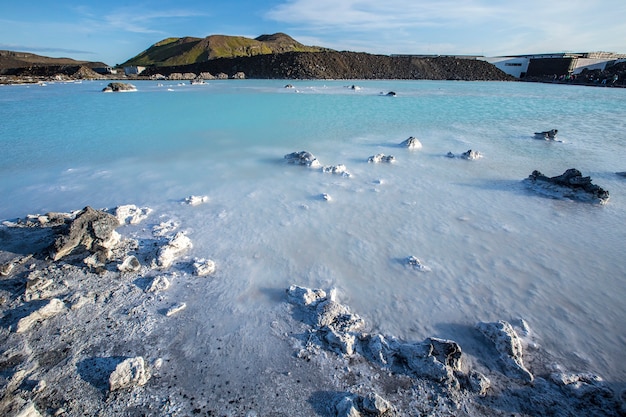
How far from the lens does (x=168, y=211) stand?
5762mm

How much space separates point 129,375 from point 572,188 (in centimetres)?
846

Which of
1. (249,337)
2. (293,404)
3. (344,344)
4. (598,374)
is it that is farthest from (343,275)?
(598,374)

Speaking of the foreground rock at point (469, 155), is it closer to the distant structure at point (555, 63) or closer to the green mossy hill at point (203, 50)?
the distant structure at point (555, 63)

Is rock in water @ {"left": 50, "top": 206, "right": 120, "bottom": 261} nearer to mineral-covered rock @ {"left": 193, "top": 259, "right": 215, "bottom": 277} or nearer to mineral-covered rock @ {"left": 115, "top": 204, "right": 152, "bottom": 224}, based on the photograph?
mineral-covered rock @ {"left": 115, "top": 204, "right": 152, "bottom": 224}

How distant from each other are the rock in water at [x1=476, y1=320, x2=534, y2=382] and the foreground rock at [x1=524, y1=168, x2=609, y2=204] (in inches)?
197

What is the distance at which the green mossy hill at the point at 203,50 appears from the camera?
102069 millimetres

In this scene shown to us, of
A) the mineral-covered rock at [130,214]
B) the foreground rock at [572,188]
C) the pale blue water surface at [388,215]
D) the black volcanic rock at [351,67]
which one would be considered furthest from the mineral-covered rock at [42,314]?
the black volcanic rock at [351,67]

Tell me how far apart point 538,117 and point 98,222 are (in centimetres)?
2200

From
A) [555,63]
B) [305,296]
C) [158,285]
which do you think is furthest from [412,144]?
[555,63]

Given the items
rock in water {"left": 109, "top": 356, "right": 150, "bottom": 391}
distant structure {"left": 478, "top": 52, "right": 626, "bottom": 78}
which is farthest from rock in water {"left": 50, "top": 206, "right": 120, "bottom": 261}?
distant structure {"left": 478, "top": 52, "right": 626, "bottom": 78}

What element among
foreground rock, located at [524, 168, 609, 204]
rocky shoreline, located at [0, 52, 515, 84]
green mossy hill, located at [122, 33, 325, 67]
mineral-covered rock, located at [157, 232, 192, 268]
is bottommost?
mineral-covered rock, located at [157, 232, 192, 268]

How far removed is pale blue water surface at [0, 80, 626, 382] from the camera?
140 inches

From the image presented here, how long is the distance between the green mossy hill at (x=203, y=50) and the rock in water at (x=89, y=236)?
353 feet

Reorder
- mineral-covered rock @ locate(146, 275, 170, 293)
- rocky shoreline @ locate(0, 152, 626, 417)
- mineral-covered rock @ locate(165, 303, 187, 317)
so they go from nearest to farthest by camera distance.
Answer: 1. rocky shoreline @ locate(0, 152, 626, 417)
2. mineral-covered rock @ locate(165, 303, 187, 317)
3. mineral-covered rock @ locate(146, 275, 170, 293)
